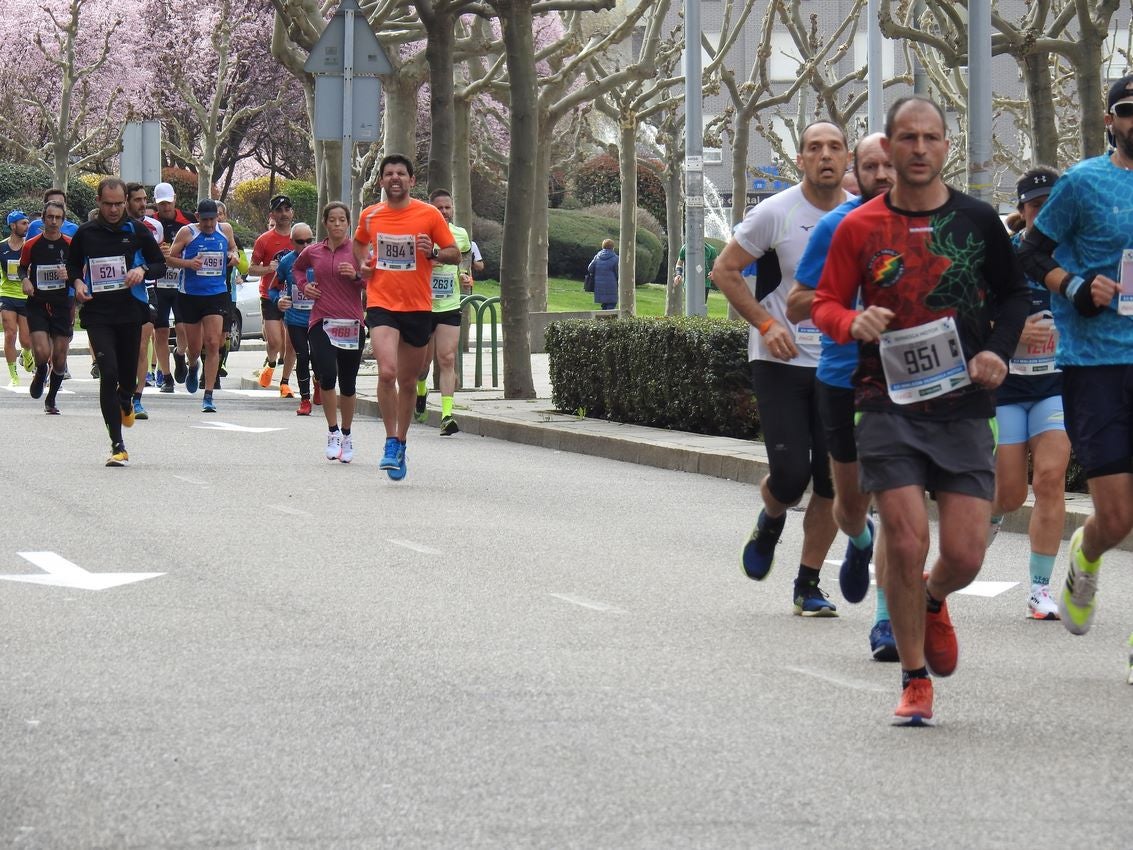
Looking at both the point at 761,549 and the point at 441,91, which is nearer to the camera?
the point at 761,549

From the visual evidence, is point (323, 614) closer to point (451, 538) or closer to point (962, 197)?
point (451, 538)

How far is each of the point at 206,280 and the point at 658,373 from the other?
563 centimetres

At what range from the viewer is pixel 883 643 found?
23.4 feet

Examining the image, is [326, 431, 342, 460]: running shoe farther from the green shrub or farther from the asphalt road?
the green shrub

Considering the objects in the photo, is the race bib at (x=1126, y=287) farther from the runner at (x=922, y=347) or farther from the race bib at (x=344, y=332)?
the race bib at (x=344, y=332)

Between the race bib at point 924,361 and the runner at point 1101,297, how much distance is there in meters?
0.98

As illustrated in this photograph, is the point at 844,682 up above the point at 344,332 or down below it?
below

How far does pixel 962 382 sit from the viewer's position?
5992 mm

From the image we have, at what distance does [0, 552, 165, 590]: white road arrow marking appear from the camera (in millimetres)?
8945

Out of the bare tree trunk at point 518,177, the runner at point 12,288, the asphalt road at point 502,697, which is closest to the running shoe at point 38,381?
the runner at point 12,288

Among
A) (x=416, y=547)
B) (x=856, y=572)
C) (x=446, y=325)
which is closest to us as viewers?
(x=856, y=572)

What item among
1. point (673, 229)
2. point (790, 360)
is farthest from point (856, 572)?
point (673, 229)

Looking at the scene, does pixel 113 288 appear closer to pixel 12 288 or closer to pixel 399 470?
pixel 399 470

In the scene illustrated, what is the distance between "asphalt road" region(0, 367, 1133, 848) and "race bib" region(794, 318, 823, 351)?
3.42 feet
